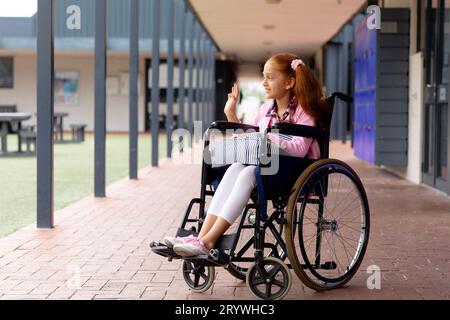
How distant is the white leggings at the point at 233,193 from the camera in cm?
350

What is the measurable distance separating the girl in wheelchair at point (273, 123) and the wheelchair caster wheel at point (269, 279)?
21 centimetres

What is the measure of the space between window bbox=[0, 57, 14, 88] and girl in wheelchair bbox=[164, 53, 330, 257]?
1011 inches

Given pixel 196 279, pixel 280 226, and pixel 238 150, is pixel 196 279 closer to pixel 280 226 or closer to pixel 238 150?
pixel 280 226

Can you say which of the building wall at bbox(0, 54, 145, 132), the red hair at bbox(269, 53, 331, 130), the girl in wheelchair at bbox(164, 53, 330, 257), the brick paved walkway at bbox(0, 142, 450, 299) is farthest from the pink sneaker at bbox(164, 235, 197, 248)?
the building wall at bbox(0, 54, 145, 132)

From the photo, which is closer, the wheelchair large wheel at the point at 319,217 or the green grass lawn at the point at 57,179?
the wheelchair large wheel at the point at 319,217

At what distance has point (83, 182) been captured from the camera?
9.74 metres

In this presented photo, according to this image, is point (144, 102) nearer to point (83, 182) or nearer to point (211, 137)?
point (83, 182)

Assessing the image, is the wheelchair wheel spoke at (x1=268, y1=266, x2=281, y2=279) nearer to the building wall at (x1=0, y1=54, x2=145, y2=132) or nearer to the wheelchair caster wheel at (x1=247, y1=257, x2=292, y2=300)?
the wheelchair caster wheel at (x1=247, y1=257, x2=292, y2=300)

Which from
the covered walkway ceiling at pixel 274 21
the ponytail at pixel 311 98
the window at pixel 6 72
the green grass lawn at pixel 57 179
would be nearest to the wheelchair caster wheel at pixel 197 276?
the ponytail at pixel 311 98

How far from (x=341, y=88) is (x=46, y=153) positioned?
15.4 metres

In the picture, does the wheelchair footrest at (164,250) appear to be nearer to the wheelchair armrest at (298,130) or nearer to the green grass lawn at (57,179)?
the wheelchair armrest at (298,130)

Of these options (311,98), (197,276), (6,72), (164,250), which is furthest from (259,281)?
(6,72)

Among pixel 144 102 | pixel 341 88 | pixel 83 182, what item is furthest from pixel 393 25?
pixel 144 102

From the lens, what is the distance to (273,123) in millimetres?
3789
